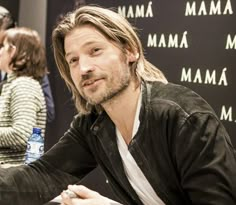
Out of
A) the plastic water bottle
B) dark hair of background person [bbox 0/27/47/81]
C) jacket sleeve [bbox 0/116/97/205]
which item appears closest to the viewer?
jacket sleeve [bbox 0/116/97/205]

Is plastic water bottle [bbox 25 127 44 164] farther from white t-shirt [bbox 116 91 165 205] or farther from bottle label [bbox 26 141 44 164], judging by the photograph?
white t-shirt [bbox 116 91 165 205]

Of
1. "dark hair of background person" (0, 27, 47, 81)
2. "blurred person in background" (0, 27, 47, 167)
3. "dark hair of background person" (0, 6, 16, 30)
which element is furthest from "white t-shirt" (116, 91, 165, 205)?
"dark hair of background person" (0, 6, 16, 30)

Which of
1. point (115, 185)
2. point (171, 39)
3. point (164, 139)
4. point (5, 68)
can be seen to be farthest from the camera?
point (171, 39)

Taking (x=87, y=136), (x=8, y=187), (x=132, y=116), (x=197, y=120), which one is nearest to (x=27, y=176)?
(x=8, y=187)

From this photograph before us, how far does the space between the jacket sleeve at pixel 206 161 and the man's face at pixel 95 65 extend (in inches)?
10.6

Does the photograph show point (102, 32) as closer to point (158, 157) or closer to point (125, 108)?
point (125, 108)

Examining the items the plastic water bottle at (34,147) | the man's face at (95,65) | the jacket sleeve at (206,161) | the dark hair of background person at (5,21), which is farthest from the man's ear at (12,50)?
the jacket sleeve at (206,161)

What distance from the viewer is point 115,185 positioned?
4.88 ft

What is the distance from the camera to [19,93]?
224cm

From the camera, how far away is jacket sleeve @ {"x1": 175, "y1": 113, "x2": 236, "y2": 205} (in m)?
1.13

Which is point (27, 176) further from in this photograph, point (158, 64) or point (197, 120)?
point (158, 64)

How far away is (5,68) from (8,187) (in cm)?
111

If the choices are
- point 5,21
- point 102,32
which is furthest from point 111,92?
point 5,21

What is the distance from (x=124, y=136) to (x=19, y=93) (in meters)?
0.96
